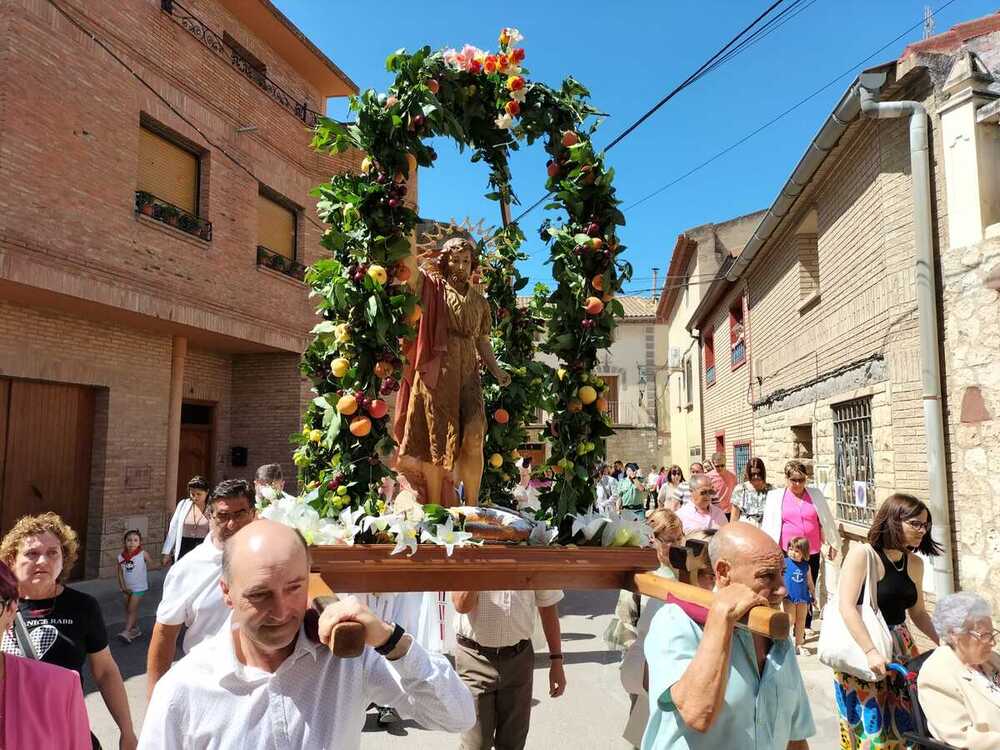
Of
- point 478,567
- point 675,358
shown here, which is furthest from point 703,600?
point 675,358

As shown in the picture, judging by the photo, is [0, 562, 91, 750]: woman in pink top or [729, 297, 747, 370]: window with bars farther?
[729, 297, 747, 370]: window with bars

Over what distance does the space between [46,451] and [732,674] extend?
10.5 metres

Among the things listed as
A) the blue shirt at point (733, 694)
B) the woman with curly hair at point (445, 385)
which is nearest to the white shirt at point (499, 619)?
the woman with curly hair at point (445, 385)

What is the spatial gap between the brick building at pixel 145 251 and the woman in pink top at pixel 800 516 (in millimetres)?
8340

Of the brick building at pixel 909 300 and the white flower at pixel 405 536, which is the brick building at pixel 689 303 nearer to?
the brick building at pixel 909 300

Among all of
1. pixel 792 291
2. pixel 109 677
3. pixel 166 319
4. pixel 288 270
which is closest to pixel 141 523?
pixel 166 319

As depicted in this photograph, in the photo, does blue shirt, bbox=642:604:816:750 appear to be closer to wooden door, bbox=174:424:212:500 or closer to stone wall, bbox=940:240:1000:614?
stone wall, bbox=940:240:1000:614

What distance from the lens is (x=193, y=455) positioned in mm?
12977

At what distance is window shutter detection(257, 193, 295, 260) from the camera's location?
1290cm

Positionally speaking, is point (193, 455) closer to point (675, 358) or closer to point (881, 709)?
point (881, 709)

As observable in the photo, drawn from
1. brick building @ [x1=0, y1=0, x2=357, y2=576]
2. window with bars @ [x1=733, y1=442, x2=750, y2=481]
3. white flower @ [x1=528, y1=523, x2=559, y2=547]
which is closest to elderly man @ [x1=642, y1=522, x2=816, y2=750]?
white flower @ [x1=528, y1=523, x2=559, y2=547]

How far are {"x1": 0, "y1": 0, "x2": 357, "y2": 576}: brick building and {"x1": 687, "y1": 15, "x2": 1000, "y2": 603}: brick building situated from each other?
8440mm

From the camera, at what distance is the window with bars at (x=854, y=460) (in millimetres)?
7855

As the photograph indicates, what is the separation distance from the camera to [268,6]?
1255 centimetres
